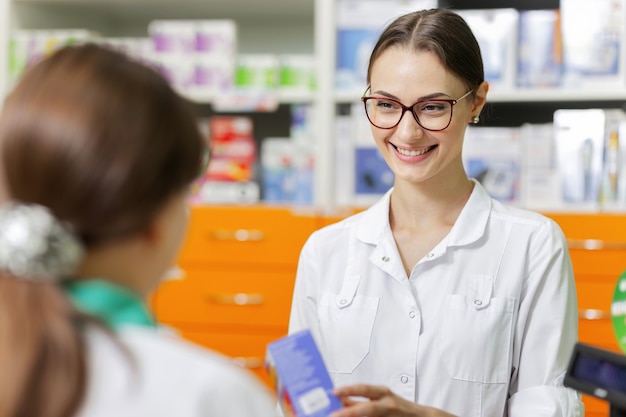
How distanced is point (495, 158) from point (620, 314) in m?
1.62

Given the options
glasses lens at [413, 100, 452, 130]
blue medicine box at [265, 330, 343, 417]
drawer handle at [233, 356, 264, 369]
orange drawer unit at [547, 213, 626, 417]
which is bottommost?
drawer handle at [233, 356, 264, 369]

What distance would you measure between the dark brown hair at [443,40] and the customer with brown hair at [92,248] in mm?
820

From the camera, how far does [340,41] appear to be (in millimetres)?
2758

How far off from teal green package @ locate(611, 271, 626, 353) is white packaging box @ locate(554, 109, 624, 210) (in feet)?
5.27

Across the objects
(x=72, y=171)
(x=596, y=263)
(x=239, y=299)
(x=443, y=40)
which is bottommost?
(x=239, y=299)

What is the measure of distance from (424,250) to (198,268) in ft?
4.26

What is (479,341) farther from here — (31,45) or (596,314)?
(31,45)

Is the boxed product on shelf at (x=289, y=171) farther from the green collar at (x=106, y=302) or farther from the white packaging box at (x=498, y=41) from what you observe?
the green collar at (x=106, y=302)

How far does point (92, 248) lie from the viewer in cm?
77

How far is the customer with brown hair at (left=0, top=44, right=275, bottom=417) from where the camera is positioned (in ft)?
2.29

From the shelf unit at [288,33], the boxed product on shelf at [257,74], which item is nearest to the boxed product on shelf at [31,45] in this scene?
the shelf unit at [288,33]

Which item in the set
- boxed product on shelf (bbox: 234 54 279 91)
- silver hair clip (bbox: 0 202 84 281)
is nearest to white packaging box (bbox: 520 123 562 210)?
boxed product on shelf (bbox: 234 54 279 91)

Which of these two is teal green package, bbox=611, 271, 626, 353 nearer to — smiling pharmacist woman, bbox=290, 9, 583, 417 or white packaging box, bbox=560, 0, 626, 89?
smiling pharmacist woman, bbox=290, 9, 583, 417

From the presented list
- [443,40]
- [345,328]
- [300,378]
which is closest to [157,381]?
[300,378]
